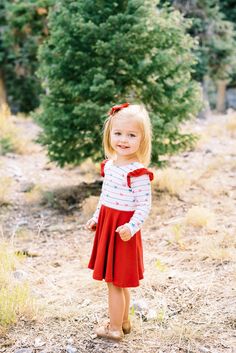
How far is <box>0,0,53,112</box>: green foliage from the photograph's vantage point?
13195mm

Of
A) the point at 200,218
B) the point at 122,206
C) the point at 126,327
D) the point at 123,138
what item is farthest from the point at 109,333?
the point at 200,218

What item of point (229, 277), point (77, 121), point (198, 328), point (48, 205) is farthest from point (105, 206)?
point (48, 205)

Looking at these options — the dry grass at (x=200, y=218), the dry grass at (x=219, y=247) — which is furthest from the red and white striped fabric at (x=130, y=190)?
the dry grass at (x=200, y=218)

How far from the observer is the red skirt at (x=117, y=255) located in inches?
131

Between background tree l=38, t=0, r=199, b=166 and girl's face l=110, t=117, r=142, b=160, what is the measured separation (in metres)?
3.08

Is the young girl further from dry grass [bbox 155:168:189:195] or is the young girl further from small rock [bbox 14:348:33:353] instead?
dry grass [bbox 155:168:189:195]

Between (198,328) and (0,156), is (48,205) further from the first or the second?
(198,328)

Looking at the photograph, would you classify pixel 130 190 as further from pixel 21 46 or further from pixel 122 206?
pixel 21 46

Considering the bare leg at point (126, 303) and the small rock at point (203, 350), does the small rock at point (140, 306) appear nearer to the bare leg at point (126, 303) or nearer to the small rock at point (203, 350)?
the bare leg at point (126, 303)

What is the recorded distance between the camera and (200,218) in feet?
18.9

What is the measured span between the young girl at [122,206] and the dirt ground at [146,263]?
0.46 metres

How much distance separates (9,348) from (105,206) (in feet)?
3.79

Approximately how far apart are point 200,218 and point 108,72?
2.35 m

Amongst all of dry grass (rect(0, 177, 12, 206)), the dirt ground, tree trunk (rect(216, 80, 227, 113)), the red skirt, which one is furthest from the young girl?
tree trunk (rect(216, 80, 227, 113))
